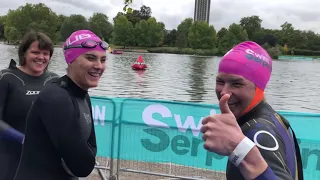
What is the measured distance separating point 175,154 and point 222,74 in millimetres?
3736

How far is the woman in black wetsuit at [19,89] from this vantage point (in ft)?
10.1

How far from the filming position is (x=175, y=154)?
17.6 feet

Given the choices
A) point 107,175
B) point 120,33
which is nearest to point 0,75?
point 107,175

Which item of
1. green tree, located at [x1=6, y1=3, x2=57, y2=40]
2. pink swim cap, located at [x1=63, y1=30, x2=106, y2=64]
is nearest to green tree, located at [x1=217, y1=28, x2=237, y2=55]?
green tree, located at [x1=6, y1=3, x2=57, y2=40]

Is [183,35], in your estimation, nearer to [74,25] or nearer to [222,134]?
[74,25]

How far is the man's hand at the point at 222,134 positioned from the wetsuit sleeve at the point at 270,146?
155 millimetres

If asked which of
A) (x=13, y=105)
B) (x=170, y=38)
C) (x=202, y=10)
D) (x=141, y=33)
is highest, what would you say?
(x=202, y=10)

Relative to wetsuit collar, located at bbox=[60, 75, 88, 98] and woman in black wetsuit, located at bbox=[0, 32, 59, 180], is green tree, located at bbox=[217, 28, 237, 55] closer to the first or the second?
woman in black wetsuit, located at bbox=[0, 32, 59, 180]

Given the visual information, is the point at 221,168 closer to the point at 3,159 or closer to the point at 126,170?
the point at 126,170

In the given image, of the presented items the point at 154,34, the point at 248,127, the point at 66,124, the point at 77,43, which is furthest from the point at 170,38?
the point at 248,127

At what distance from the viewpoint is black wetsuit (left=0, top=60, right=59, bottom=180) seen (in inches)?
121

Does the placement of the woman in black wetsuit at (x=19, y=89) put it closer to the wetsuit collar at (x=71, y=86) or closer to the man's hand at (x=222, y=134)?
the wetsuit collar at (x=71, y=86)

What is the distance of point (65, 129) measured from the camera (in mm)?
1955

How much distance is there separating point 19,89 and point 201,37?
12770 cm
